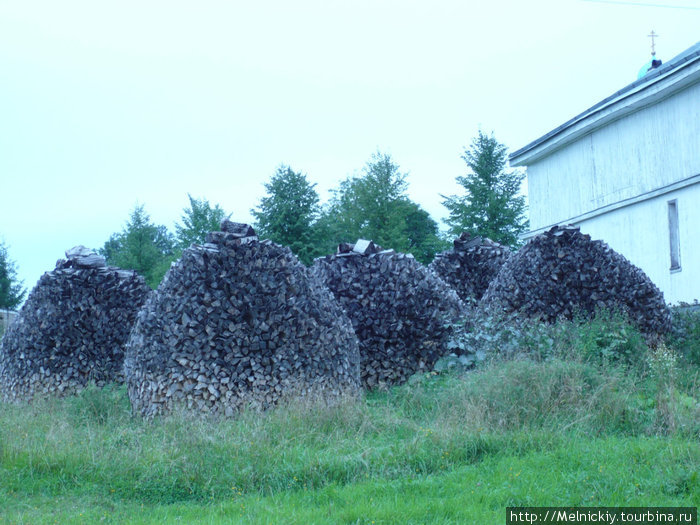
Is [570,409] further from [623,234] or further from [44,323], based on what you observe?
[623,234]

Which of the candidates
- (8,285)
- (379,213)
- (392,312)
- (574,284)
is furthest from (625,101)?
(8,285)

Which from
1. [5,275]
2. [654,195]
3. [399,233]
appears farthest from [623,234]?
[5,275]

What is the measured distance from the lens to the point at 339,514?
4730mm

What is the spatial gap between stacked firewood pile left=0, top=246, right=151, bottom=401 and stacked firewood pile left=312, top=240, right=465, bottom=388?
9.57 ft

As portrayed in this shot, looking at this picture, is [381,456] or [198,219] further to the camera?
[198,219]

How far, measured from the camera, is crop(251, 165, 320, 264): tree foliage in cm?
3512

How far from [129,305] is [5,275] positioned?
30.9 m

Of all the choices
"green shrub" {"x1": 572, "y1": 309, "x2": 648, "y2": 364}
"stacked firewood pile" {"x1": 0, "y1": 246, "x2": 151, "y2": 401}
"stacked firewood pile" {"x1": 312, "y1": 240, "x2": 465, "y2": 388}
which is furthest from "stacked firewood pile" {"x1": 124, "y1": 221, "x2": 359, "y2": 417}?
"green shrub" {"x1": 572, "y1": 309, "x2": 648, "y2": 364}

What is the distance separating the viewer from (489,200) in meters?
35.4

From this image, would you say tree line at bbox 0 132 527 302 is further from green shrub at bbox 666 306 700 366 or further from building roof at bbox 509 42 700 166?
green shrub at bbox 666 306 700 366

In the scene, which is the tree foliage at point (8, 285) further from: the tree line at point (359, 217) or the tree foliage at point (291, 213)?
the tree foliage at point (291, 213)

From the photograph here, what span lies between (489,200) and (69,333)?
94.4ft

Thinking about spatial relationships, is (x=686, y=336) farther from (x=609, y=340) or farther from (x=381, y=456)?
(x=381, y=456)

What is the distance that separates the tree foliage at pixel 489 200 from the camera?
35406mm
